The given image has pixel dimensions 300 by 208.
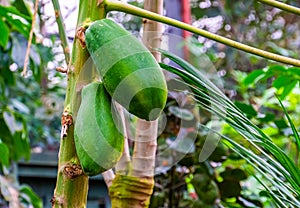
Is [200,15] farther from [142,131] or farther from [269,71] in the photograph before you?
[142,131]

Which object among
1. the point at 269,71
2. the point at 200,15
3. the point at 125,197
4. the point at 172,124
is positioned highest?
the point at 200,15

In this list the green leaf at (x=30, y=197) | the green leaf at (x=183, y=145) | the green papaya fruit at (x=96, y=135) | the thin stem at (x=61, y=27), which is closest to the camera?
the green papaya fruit at (x=96, y=135)

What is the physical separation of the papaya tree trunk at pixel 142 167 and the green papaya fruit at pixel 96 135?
0.21m

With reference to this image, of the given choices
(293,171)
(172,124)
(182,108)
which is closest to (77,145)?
(293,171)

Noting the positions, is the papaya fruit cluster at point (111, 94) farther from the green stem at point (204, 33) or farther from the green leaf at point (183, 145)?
the green leaf at point (183, 145)

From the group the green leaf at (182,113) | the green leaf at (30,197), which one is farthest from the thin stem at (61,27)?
the green leaf at (30,197)

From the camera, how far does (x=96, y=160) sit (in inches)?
15.2

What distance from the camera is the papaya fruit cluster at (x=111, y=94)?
39 cm

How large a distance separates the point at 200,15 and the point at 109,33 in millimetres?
2353

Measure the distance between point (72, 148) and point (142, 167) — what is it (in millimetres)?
230

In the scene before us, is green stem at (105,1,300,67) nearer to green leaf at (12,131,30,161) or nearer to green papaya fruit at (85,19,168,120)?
green papaya fruit at (85,19,168,120)

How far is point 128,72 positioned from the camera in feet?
1.32

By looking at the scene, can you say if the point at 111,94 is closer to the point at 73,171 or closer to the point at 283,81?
the point at 73,171

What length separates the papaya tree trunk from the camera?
621mm
